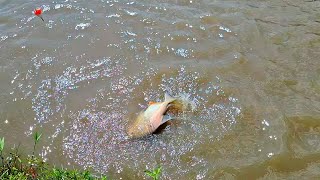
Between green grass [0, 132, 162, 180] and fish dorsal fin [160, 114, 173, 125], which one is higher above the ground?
green grass [0, 132, 162, 180]

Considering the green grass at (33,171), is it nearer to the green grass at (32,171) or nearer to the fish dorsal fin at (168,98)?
the green grass at (32,171)

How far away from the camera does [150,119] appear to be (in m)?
4.72

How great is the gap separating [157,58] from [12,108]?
2026 millimetres

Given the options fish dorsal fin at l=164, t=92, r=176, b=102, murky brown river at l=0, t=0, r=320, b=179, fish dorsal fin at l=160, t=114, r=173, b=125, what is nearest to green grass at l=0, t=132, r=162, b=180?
murky brown river at l=0, t=0, r=320, b=179

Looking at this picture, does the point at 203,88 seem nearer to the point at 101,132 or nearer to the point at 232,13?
the point at 101,132

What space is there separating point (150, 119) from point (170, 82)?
0.84 m

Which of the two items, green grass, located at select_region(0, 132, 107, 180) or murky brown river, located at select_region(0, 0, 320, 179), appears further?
murky brown river, located at select_region(0, 0, 320, 179)

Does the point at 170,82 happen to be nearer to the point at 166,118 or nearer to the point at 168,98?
the point at 168,98

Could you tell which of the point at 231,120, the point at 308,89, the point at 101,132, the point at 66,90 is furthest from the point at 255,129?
the point at 66,90

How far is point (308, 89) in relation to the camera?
5191mm

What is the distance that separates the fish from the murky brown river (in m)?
0.11

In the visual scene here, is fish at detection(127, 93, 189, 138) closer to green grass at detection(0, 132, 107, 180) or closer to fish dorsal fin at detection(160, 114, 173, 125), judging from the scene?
fish dorsal fin at detection(160, 114, 173, 125)

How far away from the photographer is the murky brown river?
14.8 ft

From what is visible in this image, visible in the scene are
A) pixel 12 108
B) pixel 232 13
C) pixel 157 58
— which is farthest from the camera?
pixel 232 13
